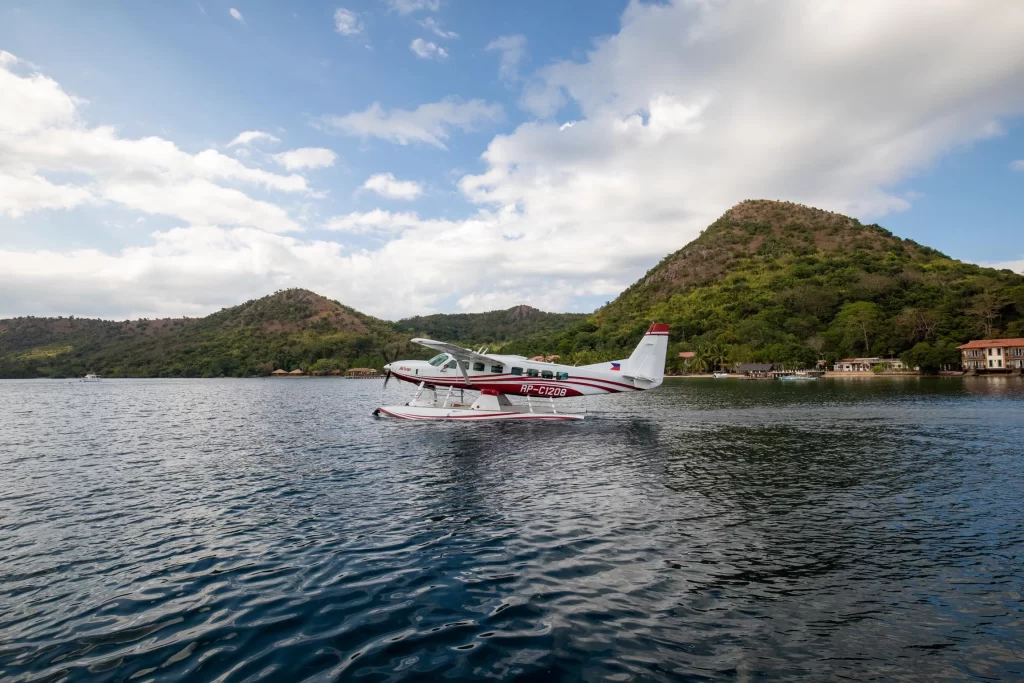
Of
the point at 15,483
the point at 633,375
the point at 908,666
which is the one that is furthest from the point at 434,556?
the point at 633,375

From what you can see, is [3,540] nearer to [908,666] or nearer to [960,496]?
[908,666]

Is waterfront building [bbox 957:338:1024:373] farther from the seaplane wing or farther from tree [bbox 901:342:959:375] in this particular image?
the seaplane wing

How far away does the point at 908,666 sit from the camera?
5.18 m

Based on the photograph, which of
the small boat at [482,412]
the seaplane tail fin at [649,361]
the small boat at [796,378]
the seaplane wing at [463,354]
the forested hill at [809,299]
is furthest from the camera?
the forested hill at [809,299]

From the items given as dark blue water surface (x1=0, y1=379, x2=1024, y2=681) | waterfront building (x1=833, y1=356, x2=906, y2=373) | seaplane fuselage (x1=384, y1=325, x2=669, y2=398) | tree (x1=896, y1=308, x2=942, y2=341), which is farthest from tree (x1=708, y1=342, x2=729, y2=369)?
dark blue water surface (x1=0, y1=379, x2=1024, y2=681)

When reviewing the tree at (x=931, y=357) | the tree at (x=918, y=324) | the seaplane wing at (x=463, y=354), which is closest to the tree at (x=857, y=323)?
the tree at (x=918, y=324)

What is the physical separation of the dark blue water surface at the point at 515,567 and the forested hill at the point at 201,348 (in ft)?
463

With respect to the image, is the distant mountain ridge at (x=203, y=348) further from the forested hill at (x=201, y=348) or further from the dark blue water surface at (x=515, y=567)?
the dark blue water surface at (x=515, y=567)

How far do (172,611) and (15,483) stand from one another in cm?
1258

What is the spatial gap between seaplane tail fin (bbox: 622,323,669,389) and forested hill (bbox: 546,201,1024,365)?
9124cm

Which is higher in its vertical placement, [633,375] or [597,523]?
[633,375]

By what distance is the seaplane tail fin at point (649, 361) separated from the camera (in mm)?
28094

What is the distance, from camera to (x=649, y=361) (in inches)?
1113

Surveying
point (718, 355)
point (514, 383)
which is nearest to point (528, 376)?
point (514, 383)
